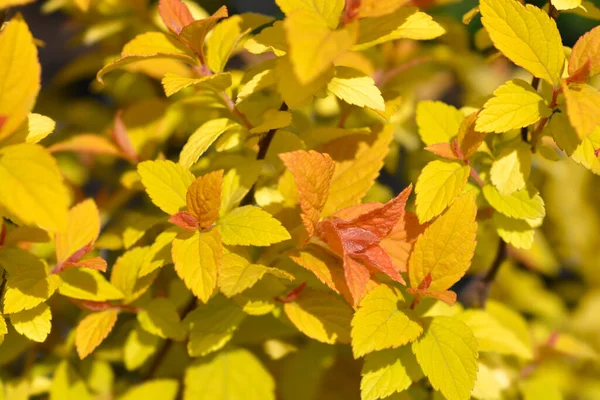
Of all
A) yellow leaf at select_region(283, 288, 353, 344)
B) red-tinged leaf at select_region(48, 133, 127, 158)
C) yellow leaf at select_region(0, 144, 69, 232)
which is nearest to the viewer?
yellow leaf at select_region(0, 144, 69, 232)

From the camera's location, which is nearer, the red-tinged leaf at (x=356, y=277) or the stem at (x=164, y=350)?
the red-tinged leaf at (x=356, y=277)

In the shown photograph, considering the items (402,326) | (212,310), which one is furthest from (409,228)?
(212,310)

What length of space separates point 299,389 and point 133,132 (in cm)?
52

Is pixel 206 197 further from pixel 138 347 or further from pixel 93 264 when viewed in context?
pixel 138 347

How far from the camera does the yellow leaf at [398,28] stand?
0.67 m

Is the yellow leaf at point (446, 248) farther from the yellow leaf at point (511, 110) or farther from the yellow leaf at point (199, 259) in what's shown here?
the yellow leaf at point (199, 259)

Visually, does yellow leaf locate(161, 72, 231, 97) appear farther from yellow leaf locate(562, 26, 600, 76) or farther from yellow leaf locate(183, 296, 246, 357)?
yellow leaf locate(562, 26, 600, 76)

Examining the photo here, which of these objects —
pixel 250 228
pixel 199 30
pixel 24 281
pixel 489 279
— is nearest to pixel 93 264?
pixel 24 281

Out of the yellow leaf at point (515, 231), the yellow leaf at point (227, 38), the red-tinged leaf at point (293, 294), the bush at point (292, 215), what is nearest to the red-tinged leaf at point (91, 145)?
the bush at point (292, 215)

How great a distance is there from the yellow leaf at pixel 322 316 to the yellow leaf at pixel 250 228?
13 centimetres

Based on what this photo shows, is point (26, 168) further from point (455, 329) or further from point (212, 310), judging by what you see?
point (455, 329)

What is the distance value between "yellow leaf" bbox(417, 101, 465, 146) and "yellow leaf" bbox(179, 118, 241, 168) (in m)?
0.24

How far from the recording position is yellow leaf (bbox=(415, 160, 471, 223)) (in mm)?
665

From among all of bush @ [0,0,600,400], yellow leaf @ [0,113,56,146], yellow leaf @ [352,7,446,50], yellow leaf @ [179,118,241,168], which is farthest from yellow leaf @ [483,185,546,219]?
yellow leaf @ [0,113,56,146]
